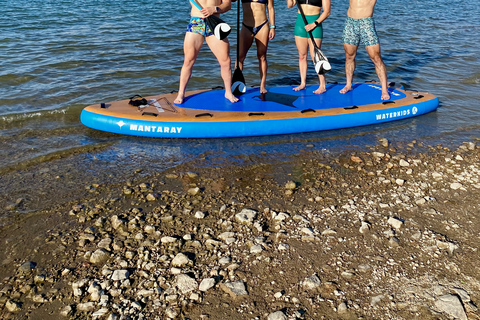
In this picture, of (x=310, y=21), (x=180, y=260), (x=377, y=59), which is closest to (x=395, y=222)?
(x=180, y=260)

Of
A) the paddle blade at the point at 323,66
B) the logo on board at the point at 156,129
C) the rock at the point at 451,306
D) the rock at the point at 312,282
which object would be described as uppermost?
the paddle blade at the point at 323,66

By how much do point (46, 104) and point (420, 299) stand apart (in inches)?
262

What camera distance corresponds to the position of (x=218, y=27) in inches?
234

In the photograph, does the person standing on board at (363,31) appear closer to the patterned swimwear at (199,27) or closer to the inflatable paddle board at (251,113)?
the inflatable paddle board at (251,113)

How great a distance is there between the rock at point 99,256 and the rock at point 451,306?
2.61 m

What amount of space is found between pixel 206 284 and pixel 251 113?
3466 mm

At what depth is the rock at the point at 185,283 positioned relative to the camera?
3.32 metres

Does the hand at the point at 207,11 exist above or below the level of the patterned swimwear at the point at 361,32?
above

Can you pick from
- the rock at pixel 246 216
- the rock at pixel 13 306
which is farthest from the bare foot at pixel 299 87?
the rock at pixel 13 306

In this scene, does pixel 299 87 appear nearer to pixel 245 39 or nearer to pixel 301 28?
pixel 301 28

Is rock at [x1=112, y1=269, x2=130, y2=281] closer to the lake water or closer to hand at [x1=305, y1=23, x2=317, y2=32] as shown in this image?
the lake water

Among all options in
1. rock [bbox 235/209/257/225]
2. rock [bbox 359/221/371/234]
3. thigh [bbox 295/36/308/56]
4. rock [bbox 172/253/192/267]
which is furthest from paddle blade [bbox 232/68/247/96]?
rock [bbox 172/253/192/267]

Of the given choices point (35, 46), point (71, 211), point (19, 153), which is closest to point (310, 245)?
point (71, 211)

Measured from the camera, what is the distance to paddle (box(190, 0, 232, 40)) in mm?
5941
